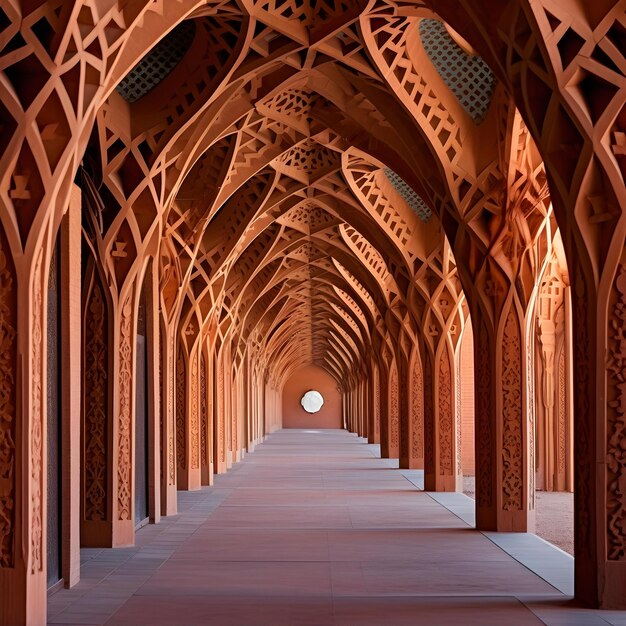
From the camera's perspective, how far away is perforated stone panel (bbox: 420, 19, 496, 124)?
11312mm

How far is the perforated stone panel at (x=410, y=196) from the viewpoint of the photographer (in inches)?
669

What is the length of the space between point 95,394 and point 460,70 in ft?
18.3

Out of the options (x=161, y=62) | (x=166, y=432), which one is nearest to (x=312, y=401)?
(x=166, y=432)

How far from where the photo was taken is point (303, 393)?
6112cm

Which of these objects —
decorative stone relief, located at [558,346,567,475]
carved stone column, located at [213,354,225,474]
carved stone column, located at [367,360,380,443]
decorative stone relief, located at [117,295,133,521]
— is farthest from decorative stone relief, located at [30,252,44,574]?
carved stone column, located at [367,360,380,443]

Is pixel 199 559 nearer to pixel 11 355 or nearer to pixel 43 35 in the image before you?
pixel 11 355

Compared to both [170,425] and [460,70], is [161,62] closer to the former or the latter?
[460,70]

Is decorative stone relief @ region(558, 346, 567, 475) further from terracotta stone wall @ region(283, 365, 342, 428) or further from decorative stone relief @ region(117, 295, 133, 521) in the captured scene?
terracotta stone wall @ region(283, 365, 342, 428)

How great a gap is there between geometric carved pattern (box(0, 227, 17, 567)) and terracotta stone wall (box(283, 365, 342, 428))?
54.5 meters

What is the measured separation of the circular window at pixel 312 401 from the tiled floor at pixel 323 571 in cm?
4621

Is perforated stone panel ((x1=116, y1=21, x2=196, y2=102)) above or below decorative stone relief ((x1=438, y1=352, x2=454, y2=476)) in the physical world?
above

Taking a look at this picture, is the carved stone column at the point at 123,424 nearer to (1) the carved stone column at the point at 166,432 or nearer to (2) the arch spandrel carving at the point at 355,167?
(2) the arch spandrel carving at the point at 355,167

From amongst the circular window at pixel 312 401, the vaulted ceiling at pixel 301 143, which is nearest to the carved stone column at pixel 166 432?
the vaulted ceiling at pixel 301 143

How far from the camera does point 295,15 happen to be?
34.7 ft
